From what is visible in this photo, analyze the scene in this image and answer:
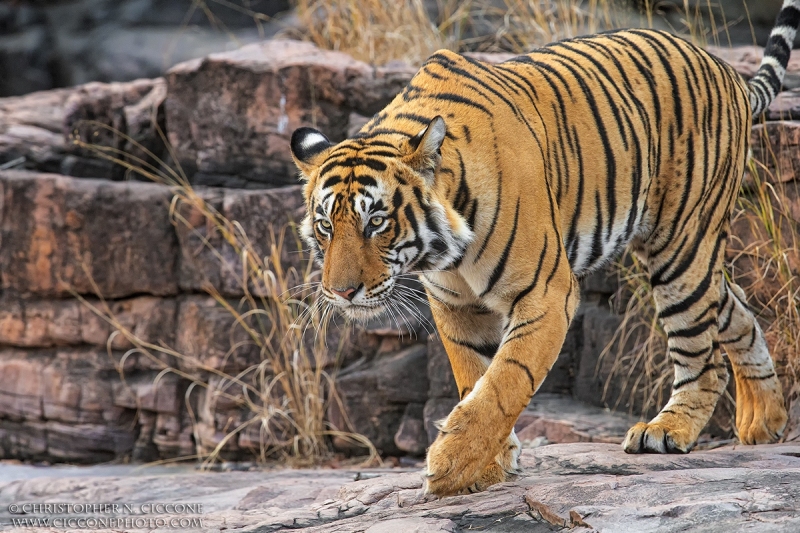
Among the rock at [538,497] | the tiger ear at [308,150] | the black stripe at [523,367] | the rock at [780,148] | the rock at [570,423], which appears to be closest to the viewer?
the rock at [538,497]

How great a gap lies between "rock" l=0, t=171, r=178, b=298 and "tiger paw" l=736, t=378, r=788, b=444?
143 inches

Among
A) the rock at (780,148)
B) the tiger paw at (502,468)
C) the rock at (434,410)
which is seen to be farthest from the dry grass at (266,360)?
the rock at (780,148)

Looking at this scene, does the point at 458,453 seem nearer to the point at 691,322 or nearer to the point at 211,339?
the point at 691,322

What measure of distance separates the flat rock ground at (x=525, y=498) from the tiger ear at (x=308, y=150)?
1.19 m

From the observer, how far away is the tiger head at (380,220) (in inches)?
112

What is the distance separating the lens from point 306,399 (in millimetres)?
5641

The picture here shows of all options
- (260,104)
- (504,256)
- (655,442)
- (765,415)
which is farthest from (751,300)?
(260,104)

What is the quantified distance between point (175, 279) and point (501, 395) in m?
3.67

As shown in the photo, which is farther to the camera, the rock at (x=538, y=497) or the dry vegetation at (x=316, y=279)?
the dry vegetation at (x=316, y=279)

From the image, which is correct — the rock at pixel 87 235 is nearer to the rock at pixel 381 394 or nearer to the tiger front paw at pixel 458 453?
the rock at pixel 381 394

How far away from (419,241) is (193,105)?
3.65 metres

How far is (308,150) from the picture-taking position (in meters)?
3.20

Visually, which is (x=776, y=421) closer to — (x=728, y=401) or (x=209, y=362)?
(x=728, y=401)

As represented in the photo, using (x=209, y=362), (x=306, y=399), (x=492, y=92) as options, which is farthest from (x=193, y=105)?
(x=492, y=92)
